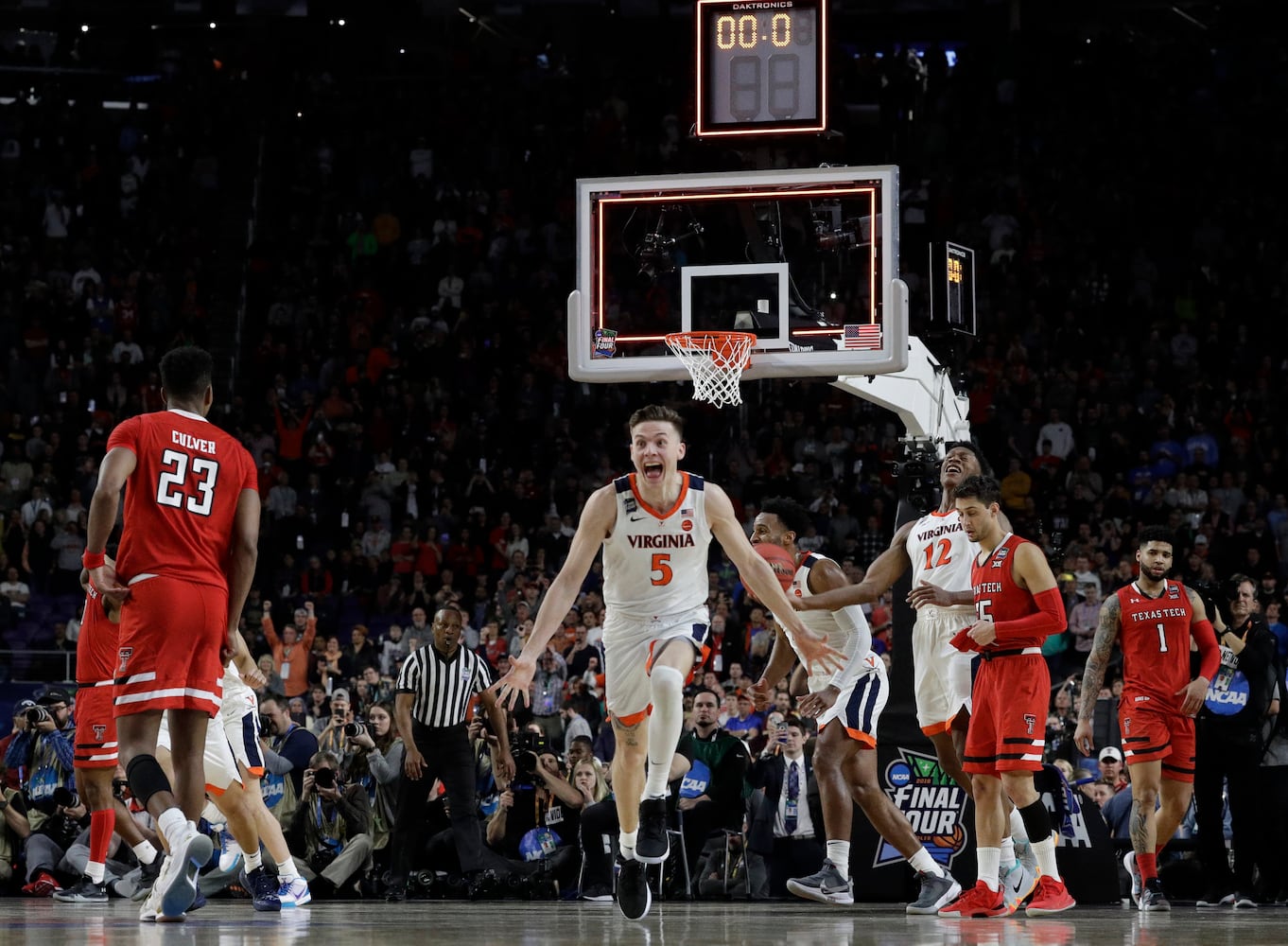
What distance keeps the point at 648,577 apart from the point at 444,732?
5.34m

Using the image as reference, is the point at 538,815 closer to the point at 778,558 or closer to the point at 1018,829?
the point at 778,558

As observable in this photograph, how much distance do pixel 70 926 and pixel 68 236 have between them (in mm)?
21226

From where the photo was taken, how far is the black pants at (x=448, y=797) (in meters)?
14.1

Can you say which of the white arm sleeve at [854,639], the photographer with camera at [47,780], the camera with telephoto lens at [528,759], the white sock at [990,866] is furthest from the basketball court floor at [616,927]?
the photographer with camera at [47,780]

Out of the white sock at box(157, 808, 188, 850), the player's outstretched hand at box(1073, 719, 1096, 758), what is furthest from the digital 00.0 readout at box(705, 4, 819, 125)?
the white sock at box(157, 808, 188, 850)

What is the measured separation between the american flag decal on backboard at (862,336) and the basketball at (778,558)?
67.3 inches

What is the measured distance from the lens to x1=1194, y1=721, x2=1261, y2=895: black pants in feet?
42.3

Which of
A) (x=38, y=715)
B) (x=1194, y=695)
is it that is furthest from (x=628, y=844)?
(x=38, y=715)

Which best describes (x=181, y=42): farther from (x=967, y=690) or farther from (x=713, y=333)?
(x=967, y=690)

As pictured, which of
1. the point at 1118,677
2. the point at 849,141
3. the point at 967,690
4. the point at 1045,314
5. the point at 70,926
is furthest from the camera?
the point at 849,141

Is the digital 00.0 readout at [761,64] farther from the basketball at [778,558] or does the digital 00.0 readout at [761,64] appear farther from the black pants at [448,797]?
the black pants at [448,797]

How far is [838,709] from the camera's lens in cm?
1140

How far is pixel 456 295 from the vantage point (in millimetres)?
26297

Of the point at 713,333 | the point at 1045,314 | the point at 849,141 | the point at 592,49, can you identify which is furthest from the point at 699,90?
the point at 592,49
